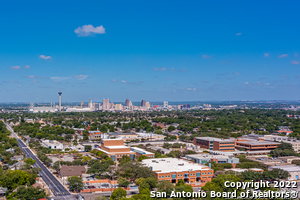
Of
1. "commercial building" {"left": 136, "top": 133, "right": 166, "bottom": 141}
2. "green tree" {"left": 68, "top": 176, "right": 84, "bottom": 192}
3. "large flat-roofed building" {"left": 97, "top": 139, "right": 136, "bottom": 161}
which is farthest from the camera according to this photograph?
"commercial building" {"left": 136, "top": 133, "right": 166, "bottom": 141}

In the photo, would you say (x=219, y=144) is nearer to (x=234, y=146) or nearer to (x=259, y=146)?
(x=234, y=146)

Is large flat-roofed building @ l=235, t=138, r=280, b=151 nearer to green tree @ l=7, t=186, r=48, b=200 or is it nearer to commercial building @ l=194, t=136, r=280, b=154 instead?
commercial building @ l=194, t=136, r=280, b=154

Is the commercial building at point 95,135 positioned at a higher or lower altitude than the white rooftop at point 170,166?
lower

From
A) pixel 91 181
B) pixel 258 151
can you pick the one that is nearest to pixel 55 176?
pixel 91 181

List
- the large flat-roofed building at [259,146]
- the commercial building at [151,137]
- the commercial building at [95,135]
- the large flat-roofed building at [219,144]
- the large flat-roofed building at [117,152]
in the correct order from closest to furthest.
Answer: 1. the large flat-roofed building at [117,152]
2. the large flat-roofed building at [219,144]
3. the large flat-roofed building at [259,146]
4. the commercial building at [151,137]
5. the commercial building at [95,135]

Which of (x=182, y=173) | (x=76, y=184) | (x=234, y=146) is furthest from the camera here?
(x=234, y=146)

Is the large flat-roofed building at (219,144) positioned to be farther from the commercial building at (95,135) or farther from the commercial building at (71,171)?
the commercial building at (95,135)

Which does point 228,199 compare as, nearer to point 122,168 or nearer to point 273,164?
point 122,168

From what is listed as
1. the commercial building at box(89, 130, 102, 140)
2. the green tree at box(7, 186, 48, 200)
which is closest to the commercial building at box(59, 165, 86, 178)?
the green tree at box(7, 186, 48, 200)

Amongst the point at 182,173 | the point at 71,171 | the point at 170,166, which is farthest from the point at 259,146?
the point at 71,171

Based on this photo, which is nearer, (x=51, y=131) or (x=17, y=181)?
(x=17, y=181)

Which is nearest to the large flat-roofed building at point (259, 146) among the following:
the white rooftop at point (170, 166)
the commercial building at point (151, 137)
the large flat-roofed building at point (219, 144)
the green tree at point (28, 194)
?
the large flat-roofed building at point (219, 144)
